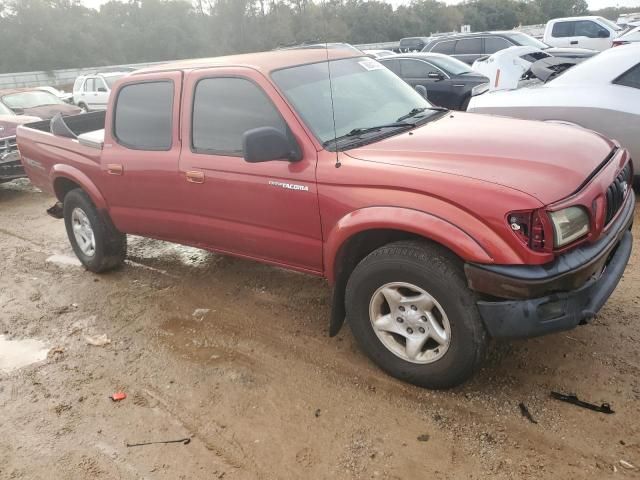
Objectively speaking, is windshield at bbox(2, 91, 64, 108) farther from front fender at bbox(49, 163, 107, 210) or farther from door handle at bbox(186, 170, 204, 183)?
door handle at bbox(186, 170, 204, 183)

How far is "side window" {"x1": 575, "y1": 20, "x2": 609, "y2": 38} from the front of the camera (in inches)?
Result: 680

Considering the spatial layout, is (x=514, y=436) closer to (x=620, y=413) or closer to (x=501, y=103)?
(x=620, y=413)

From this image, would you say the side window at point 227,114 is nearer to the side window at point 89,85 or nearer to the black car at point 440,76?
the black car at point 440,76

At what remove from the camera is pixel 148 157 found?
4145 mm

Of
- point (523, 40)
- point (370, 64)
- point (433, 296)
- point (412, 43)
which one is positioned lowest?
point (412, 43)

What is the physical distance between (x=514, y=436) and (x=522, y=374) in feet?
1.75

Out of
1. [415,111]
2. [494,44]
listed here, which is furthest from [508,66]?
[415,111]

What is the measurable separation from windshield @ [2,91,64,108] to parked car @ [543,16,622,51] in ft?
48.9

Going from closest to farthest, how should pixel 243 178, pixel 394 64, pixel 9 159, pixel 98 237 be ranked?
pixel 243 178, pixel 98 237, pixel 9 159, pixel 394 64

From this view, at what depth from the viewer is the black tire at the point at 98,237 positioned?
496 cm

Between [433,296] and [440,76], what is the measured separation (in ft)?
28.2

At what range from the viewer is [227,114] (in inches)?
146

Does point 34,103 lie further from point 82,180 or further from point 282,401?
point 282,401

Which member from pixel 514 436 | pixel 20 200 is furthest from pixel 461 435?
pixel 20 200
